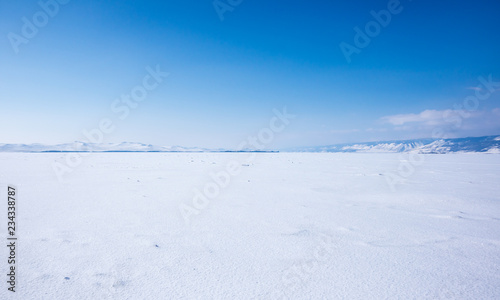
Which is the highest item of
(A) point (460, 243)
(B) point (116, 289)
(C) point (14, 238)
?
Answer: (C) point (14, 238)

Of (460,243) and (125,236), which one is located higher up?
(125,236)

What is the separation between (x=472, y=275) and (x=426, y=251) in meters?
0.56

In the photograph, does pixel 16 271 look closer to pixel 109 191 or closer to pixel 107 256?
pixel 107 256

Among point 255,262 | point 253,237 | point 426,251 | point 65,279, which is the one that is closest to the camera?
point 65,279

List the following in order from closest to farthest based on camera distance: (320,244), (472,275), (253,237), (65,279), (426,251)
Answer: (65,279) → (472,275) → (426,251) → (320,244) → (253,237)

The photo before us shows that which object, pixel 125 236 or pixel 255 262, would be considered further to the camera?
pixel 125 236

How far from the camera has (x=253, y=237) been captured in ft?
11.0

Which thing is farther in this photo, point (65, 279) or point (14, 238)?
point (14, 238)

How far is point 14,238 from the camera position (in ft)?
10.4

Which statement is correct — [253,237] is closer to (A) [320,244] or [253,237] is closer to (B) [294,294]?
(A) [320,244]

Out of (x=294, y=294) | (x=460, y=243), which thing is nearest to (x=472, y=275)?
(x=460, y=243)

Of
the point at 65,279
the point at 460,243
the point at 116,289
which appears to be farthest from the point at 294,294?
the point at 460,243

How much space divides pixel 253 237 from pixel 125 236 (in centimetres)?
186

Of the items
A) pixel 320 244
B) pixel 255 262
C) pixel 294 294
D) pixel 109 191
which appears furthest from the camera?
pixel 109 191
